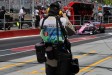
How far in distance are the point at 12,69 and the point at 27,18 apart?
2028cm

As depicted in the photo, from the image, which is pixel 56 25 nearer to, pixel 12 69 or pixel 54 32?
pixel 54 32

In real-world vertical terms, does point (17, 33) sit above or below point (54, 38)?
below

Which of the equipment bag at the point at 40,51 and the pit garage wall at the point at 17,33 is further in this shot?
the pit garage wall at the point at 17,33

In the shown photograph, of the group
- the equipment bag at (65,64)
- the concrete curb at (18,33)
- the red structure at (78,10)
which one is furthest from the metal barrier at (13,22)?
the equipment bag at (65,64)

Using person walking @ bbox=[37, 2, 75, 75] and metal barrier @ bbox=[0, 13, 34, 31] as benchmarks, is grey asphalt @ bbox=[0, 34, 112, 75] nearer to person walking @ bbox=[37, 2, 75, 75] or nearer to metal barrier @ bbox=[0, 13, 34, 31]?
person walking @ bbox=[37, 2, 75, 75]

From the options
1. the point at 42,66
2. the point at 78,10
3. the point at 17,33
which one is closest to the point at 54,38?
the point at 42,66

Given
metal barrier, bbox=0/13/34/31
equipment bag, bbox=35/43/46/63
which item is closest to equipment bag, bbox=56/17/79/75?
equipment bag, bbox=35/43/46/63

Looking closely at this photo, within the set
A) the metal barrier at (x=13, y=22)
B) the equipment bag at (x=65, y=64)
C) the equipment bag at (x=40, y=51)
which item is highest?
the equipment bag at (x=40, y=51)

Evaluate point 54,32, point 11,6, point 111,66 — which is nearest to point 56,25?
point 54,32

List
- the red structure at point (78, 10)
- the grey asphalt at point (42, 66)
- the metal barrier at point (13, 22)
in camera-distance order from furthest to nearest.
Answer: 1. the red structure at point (78, 10)
2. the metal barrier at point (13, 22)
3. the grey asphalt at point (42, 66)

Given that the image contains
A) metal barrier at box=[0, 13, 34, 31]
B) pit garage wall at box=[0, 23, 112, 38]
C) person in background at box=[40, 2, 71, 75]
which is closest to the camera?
person in background at box=[40, 2, 71, 75]

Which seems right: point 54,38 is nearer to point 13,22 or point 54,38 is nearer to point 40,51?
point 40,51

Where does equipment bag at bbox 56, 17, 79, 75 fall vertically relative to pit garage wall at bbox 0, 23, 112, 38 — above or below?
above

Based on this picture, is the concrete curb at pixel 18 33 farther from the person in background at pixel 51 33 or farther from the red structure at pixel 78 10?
the person in background at pixel 51 33
